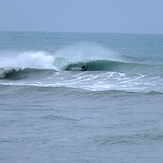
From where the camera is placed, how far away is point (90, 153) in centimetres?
1098

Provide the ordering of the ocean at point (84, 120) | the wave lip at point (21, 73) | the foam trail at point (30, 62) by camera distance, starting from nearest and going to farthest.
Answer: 1. the ocean at point (84, 120)
2. the wave lip at point (21, 73)
3. the foam trail at point (30, 62)

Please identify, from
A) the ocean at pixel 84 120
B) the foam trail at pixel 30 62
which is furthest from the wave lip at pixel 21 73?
the foam trail at pixel 30 62

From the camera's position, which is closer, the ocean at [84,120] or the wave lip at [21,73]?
the ocean at [84,120]

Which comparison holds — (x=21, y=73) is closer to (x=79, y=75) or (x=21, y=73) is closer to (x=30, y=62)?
(x=30, y=62)

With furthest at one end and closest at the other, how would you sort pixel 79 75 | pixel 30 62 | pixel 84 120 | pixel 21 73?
pixel 30 62 < pixel 21 73 < pixel 79 75 < pixel 84 120

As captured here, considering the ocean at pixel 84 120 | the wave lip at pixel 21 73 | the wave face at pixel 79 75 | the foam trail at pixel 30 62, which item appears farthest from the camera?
the foam trail at pixel 30 62

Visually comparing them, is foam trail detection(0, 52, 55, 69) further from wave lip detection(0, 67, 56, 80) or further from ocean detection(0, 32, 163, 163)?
ocean detection(0, 32, 163, 163)

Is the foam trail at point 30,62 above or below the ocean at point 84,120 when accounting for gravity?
above

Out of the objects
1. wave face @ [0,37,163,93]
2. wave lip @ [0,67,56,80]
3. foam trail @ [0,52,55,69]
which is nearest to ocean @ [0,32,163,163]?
wave face @ [0,37,163,93]

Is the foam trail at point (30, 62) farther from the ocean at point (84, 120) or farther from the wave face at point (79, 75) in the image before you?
the ocean at point (84, 120)

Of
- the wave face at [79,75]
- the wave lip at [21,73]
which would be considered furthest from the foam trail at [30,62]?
the wave lip at [21,73]

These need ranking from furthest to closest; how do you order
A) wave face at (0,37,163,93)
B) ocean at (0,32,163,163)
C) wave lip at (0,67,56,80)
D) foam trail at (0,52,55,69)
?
foam trail at (0,52,55,69) → wave lip at (0,67,56,80) → wave face at (0,37,163,93) → ocean at (0,32,163,163)

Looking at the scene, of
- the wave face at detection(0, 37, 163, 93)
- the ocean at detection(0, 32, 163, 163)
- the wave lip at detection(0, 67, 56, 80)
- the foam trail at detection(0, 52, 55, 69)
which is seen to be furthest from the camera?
the foam trail at detection(0, 52, 55, 69)

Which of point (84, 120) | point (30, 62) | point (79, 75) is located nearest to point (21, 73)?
point (30, 62)
